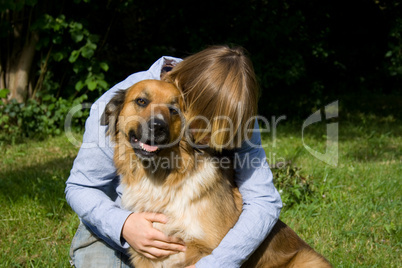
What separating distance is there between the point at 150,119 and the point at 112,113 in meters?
0.27

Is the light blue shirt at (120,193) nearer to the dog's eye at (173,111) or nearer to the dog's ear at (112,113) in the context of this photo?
the dog's ear at (112,113)

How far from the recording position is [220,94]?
2107 millimetres

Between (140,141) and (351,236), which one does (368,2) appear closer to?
(351,236)

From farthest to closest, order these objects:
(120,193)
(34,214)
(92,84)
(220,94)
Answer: (92,84) → (34,214) → (120,193) → (220,94)

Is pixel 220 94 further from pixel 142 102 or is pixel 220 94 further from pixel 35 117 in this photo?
pixel 35 117

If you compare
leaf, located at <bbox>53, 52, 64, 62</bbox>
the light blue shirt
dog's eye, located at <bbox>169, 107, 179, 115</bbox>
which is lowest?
the light blue shirt

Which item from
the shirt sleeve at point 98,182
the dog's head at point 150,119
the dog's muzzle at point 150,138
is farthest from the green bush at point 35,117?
the dog's muzzle at point 150,138

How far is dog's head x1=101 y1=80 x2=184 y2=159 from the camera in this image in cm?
225

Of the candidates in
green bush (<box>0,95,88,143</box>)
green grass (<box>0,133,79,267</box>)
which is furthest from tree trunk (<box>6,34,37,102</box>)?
green grass (<box>0,133,79,267</box>)

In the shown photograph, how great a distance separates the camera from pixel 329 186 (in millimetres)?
3902

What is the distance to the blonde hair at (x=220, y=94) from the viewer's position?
2.11 metres

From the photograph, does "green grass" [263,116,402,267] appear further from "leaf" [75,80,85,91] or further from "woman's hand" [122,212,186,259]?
"leaf" [75,80,85,91]

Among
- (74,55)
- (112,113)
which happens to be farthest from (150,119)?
(74,55)

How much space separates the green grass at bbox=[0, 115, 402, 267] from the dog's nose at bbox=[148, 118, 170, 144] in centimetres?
113
